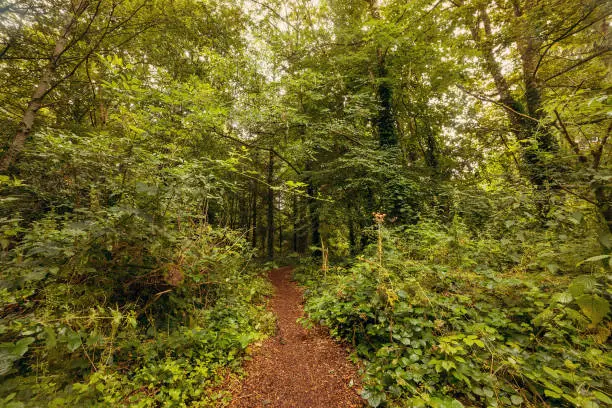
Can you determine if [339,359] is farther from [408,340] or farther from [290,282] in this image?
[290,282]

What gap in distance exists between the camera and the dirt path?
2.90 metres

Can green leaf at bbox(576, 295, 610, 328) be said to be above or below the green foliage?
above

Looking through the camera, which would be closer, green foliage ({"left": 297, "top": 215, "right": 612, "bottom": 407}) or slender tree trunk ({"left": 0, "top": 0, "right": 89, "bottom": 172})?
green foliage ({"left": 297, "top": 215, "right": 612, "bottom": 407})

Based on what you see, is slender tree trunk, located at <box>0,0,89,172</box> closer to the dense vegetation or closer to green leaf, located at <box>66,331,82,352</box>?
the dense vegetation

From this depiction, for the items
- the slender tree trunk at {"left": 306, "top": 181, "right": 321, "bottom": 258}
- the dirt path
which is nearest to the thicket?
the dirt path

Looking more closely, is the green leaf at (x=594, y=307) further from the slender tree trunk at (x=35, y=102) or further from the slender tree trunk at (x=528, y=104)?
the slender tree trunk at (x=35, y=102)

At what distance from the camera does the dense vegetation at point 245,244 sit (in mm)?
2537

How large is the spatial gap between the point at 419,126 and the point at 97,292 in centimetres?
1264

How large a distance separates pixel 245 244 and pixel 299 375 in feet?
15.2

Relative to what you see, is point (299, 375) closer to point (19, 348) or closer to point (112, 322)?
point (112, 322)

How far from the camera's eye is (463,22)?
8.73m

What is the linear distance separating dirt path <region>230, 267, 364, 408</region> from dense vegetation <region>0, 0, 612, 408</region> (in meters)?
0.31

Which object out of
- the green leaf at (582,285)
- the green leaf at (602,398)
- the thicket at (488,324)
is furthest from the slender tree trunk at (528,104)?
the green leaf at (602,398)

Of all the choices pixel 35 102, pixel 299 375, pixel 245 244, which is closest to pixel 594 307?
pixel 299 375
